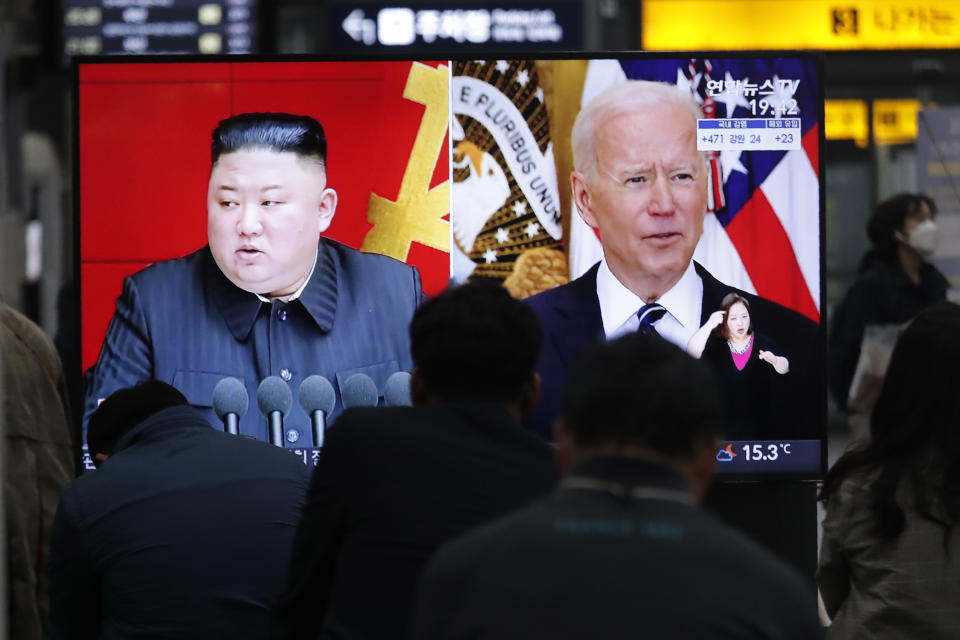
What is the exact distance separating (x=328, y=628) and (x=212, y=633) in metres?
0.95

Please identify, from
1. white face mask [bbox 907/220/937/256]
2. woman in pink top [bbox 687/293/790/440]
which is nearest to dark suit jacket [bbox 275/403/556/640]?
woman in pink top [bbox 687/293/790/440]

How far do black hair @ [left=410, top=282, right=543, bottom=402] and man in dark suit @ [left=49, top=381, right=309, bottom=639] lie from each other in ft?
3.25

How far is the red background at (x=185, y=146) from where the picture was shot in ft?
15.3

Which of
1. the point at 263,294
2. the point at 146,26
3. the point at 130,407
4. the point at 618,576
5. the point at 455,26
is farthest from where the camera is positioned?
the point at 146,26

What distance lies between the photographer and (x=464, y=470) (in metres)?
2.70

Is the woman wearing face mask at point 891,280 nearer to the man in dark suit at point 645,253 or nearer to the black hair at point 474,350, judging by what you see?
the man in dark suit at point 645,253

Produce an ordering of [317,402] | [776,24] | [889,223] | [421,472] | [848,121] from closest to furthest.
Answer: [421,472]
[317,402]
[889,223]
[776,24]
[848,121]

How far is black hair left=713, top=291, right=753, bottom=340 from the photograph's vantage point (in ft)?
15.4

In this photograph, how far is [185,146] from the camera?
15.3ft

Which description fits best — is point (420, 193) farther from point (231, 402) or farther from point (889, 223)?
point (889, 223)

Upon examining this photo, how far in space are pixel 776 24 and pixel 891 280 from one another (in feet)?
10.3

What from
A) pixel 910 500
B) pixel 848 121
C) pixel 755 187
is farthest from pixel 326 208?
pixel 848 121

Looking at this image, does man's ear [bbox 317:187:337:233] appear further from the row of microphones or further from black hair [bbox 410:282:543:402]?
black hair [bbox 410:282:543:402]

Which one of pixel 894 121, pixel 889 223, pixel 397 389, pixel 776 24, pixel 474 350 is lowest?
pixel 397 389
